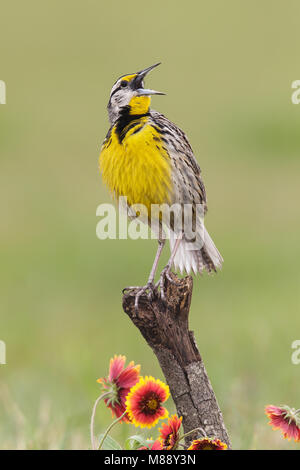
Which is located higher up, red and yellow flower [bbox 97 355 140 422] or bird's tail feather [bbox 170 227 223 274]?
bird's tail feather [bbox 170 227 223 274]

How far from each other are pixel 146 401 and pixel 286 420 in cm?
34

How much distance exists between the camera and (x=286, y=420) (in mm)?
2236

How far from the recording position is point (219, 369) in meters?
5.04

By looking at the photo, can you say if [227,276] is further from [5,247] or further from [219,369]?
[219,369]

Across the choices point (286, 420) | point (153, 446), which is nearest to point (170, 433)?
point (153, 446)

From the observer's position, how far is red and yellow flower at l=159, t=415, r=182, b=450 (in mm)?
2225

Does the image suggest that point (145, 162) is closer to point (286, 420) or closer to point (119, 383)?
point (119, 383)

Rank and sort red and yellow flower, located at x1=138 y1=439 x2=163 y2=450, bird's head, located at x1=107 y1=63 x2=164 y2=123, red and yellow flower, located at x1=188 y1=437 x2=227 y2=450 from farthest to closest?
bird's head, located at x1=107 y1=63 x2=164 y2=123, red and yellow flower, located at x1=138 y1=439 x2=163 y2=450, red and yellow flower, located at x1=188 y1=437 x2=227 y2=450

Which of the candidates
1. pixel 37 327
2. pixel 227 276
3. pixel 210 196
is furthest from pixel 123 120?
pixel 210 196

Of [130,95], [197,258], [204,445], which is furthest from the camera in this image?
[197,258]

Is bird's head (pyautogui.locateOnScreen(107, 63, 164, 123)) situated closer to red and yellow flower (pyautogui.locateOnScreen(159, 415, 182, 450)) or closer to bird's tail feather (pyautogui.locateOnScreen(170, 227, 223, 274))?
bird's tail feather (pyautogui.locateOnScreen(170, 227, 223, 274))

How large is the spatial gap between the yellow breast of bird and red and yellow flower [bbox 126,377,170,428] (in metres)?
0.85

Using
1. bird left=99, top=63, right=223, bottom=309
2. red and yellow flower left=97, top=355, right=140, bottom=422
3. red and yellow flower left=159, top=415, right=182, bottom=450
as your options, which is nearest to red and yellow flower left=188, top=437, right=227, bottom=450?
red and yellow flower left=159, top=415, right=182, bottom=450

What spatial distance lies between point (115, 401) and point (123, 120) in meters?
1.05
